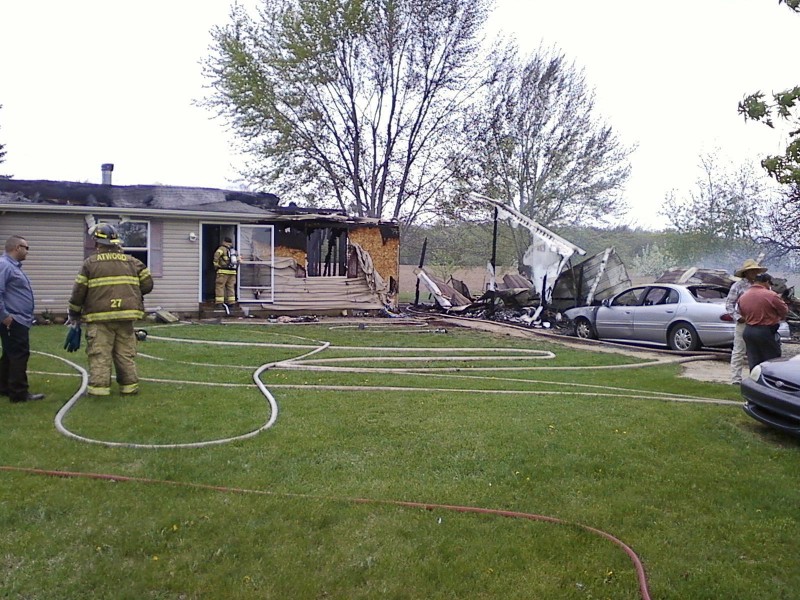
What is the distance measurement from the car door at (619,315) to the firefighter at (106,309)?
30.5 feet

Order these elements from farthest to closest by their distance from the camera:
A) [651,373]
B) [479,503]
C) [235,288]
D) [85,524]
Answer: [235,288], [651,373], [479,503], [85,524]

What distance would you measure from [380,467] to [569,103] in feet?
85.6

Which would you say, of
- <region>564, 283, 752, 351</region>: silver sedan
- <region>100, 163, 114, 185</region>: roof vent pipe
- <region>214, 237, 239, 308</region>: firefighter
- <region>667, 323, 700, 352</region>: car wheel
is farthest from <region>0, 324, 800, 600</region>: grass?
<region>100, 163, 114, 185</region>: roof vent pipe

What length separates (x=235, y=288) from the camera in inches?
643

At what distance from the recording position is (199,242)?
1572 centimetres

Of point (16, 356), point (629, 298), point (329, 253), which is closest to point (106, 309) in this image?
point (16, 356)

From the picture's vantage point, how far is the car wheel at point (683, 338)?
11.2 m

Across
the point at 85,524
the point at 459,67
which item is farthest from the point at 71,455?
the point at 459,67

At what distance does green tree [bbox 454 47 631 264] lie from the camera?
2695 cm

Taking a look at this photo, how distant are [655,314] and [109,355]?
9358mm

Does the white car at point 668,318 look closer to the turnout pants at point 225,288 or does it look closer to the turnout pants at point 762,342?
the turnout pants at point 762,342

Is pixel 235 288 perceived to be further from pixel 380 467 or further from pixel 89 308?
pixel 380 467

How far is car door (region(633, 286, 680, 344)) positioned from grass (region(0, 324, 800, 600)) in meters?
4.94

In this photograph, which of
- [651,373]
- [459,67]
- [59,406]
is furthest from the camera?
[459,67]
